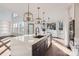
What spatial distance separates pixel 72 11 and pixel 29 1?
2.52 ft

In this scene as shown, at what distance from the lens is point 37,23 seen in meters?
1.91

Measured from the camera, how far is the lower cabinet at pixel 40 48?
75.7 inches

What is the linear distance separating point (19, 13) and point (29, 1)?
277 mm

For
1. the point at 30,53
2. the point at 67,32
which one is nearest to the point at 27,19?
the point at 30,53

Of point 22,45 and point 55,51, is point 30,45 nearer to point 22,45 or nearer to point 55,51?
point 22,45

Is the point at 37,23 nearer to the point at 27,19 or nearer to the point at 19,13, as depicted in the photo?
the point at 27,19

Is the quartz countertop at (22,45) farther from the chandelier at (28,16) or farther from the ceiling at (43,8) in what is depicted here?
the ceiling at (43,8)

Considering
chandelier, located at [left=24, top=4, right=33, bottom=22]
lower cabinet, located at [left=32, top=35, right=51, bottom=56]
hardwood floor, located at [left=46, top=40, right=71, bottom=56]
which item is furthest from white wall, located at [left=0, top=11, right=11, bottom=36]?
hardwood floor, located at [left=46, top=40, right=71, bottom=56]

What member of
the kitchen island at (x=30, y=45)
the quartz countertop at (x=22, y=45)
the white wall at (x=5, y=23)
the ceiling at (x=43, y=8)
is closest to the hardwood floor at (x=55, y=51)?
the kitchen island at (x=30, y=45)

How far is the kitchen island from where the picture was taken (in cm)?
190

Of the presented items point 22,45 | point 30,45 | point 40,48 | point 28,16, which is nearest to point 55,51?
point 40,48

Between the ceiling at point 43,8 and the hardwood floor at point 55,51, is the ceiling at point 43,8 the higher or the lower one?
the higher one

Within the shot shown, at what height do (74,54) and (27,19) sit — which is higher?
(27,19)

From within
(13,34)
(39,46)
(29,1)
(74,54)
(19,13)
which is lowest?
(74,54)
